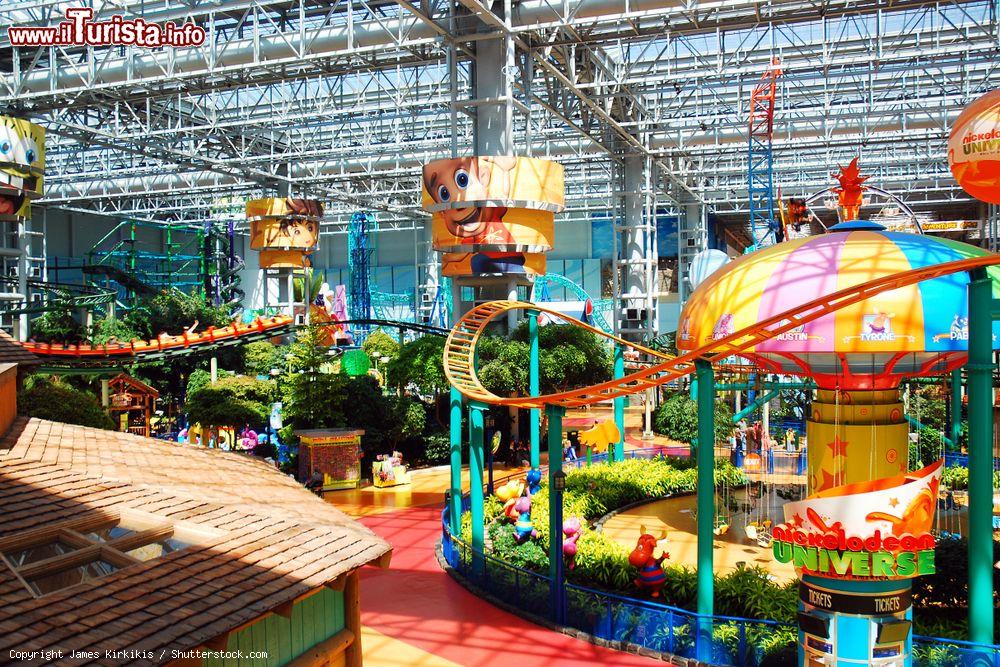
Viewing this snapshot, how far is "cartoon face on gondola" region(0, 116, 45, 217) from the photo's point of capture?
72.3 ft

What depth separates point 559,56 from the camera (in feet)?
82.9

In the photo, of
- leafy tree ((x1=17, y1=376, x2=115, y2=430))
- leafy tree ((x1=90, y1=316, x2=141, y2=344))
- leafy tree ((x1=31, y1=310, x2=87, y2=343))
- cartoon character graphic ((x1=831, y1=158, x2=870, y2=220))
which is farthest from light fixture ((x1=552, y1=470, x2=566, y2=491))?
leafy tree ((x1=31, y1=310, x2=87, y2=343))

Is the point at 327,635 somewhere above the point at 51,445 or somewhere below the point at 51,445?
below

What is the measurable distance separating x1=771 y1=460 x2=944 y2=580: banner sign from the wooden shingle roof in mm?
3838

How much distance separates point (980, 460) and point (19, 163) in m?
21.2

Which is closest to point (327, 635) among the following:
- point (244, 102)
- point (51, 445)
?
point (51, 445)

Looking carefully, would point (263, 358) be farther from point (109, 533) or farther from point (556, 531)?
point (109, 533)

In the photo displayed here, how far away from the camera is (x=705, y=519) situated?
11.0m

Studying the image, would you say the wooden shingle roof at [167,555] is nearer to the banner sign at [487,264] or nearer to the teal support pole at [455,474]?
the teal support pole at [455,474]

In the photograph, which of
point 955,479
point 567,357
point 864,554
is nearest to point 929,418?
point 955,479

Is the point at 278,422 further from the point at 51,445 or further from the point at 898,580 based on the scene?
the point at 898,580

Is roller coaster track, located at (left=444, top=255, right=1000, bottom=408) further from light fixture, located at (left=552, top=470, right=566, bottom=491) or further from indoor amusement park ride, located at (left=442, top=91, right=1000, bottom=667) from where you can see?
light fixture, located at (left=552, top=470, right=566, bottom=491)

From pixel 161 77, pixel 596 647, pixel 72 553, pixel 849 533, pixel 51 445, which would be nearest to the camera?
pixel 72 553

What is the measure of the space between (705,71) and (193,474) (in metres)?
19.6
